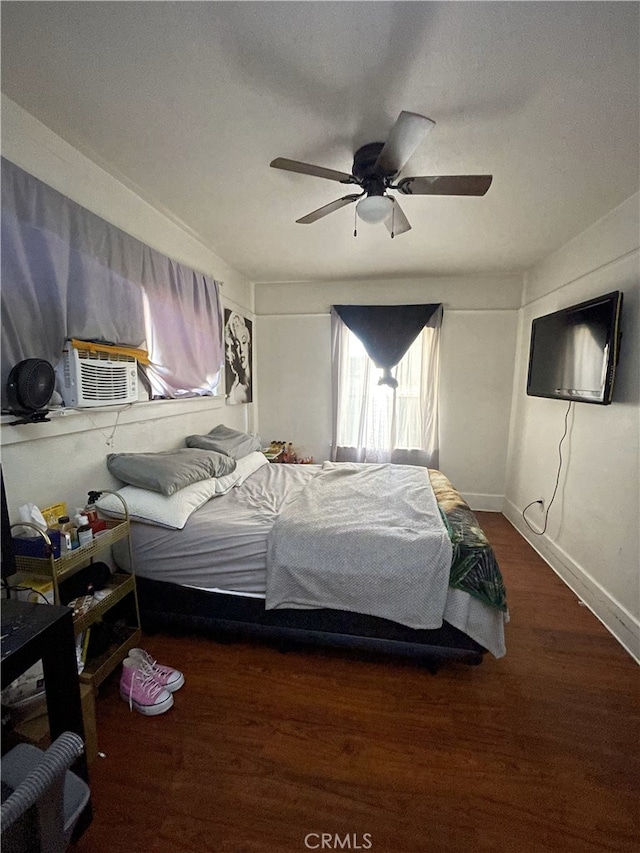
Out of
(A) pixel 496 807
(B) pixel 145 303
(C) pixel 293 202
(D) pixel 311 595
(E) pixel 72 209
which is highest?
(C) pixel 293 202

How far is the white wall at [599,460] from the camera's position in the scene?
1.95 m

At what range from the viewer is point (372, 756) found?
1304mm

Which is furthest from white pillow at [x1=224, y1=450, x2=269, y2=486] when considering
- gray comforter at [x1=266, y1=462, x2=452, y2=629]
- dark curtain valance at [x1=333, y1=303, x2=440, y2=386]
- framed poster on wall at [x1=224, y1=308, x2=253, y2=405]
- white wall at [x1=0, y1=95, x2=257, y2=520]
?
dark curtain valance at [x1=333, y1=303, x2=440, y2=386]

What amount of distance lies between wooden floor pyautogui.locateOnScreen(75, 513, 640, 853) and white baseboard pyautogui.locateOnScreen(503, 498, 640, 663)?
0.32ft

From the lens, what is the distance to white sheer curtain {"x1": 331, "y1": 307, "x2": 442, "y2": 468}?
3.78 m

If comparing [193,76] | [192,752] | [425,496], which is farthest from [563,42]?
[192,752]

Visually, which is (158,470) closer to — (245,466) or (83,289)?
(245,466)

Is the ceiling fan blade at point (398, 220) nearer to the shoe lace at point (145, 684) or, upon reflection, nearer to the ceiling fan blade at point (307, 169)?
the ceiling fan blade at point (307, 169)

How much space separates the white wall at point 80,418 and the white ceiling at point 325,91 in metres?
0.10

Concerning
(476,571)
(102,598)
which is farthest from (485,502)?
(102,598)

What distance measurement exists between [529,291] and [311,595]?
3506 millimetres

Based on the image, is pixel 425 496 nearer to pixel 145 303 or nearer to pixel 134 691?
pixel 134 691

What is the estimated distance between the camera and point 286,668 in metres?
1.69

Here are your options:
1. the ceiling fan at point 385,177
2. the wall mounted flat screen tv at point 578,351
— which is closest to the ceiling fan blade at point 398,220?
the ceiling fan at point 385,177
